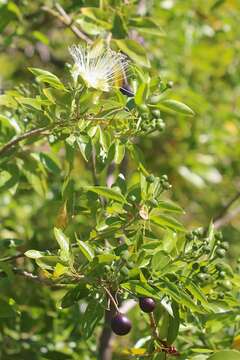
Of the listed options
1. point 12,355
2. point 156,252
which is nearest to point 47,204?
point 12,355

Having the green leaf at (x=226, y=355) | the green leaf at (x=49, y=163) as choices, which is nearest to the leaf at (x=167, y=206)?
the green leaf at (x=226, y=355)

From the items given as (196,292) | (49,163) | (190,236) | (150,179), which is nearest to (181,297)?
(196,292)

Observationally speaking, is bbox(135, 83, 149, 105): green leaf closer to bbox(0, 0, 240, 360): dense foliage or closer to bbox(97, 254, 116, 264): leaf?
bbox(0, 0, 240, 360): dense foliage

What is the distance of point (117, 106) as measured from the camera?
1683 mm

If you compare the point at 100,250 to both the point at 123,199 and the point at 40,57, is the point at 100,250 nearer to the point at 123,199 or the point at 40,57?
the point at 123,199

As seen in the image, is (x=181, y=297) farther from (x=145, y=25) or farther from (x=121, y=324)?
(x=145, y=25)

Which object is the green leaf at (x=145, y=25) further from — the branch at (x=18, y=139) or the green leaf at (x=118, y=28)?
→ the branch at (x=18, y=139)

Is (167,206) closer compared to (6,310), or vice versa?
(167,206)

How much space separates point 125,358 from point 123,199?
0.63 metres

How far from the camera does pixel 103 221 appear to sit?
1816 mm

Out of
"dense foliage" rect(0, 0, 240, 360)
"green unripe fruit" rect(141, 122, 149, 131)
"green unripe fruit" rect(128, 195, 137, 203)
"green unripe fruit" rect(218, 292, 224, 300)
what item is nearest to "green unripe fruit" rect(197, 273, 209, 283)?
"dense foliage" rect(0, 0, 240, 360)

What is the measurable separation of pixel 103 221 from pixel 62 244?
0.49 ft

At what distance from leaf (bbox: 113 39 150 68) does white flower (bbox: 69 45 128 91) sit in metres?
0.22

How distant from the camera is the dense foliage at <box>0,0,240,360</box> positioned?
1693mm
